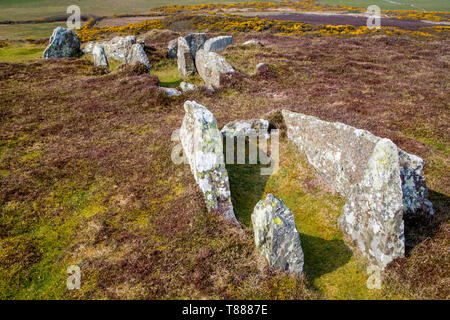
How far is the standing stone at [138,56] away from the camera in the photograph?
27.8 metres

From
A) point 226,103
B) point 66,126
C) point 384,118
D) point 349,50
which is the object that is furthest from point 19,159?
point 349,50

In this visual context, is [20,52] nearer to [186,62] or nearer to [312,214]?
[186,62]

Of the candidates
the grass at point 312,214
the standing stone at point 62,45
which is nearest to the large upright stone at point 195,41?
the standing stone at point 62,45

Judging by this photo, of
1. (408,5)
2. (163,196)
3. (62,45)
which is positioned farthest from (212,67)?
(408,5)

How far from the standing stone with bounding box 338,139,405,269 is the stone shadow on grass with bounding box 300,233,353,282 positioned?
0.55 m

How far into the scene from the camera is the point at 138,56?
27938 millimetres

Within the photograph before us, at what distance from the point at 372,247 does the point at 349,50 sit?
34.6 m

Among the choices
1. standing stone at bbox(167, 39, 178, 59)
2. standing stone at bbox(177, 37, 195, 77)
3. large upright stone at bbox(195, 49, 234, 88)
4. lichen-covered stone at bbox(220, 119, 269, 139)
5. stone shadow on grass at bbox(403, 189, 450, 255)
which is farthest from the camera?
standing stone at bbox(167, 39, 178, 59)

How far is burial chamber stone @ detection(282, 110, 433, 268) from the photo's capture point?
26.0ft

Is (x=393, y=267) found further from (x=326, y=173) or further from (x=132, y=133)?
(x=132, y=133)

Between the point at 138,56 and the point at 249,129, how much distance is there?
726 inches

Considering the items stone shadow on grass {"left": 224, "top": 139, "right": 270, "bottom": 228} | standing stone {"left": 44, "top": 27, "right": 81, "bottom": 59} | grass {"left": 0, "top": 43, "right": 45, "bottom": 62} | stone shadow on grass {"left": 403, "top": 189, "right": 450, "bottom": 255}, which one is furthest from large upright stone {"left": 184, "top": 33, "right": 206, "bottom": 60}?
stone shadow on grass {"left": 403, "top": 189, "right": 450, "bottom": 255}

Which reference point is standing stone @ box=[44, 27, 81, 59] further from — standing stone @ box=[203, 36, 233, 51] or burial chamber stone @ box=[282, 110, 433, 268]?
burial chamber stone @ box=[282, 110, 433, 268]

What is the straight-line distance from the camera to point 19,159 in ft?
46.0
